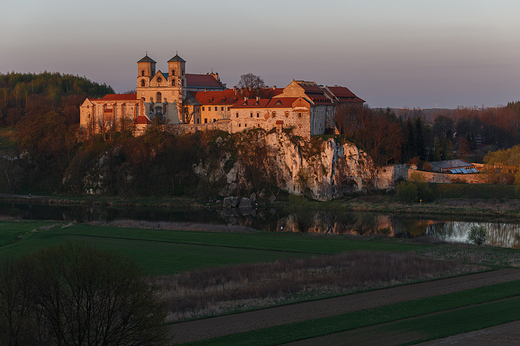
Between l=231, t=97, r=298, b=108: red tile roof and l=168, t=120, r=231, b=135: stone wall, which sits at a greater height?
l=231, t=97, r=298, b=108: red tile roof

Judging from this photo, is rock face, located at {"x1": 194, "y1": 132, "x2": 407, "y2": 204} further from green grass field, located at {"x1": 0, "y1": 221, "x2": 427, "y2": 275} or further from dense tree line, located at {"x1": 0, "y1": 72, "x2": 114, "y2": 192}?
dense tree line, located at {"x1": 0, "y1": 72, "x2": 114, "y2": 192}

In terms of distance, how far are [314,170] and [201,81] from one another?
2211 centimetres

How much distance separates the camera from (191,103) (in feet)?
218

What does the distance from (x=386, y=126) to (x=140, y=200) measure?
2798 cm

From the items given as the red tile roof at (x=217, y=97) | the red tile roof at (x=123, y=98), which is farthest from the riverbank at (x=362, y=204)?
the red tile roof at (x=123, y=98)

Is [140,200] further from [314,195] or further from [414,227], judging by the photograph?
[414,227]

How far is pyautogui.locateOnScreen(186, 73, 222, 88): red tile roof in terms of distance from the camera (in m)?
69.9

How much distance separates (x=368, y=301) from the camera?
21672 millimetres

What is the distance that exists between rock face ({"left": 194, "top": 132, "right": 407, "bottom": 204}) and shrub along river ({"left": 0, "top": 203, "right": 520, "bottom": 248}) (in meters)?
5.54

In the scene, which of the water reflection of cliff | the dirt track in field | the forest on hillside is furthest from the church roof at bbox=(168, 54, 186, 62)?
the dirt track in field

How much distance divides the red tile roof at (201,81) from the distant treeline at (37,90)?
2507 centimetres

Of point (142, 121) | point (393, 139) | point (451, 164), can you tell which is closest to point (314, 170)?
→ point (393, 139)

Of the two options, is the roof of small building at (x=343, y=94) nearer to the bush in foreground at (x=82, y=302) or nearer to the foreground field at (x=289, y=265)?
→ the foreground field at (x=289, y=265)

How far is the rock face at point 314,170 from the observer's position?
57375 mm
